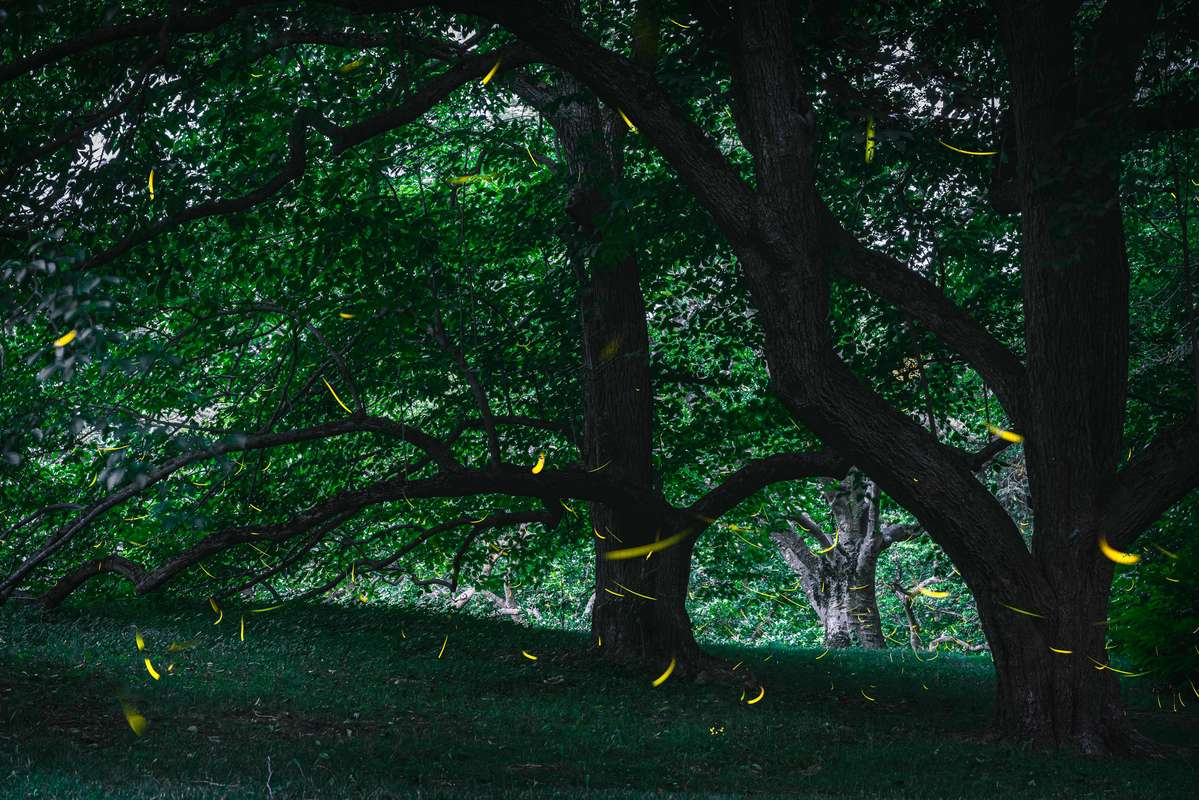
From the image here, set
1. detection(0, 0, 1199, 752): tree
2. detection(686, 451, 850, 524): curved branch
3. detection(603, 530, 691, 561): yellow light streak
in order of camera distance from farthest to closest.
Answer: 1. detection(603, 530, 691, 561): yellow light streak
2. detection(686, 451, 850, 524): curved branch
3. detection(0, 0, 1199, 752): tree

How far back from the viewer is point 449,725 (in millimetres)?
10031

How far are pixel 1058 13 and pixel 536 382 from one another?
766 centimetres

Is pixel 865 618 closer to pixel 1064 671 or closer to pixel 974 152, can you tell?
pixel 1064 671

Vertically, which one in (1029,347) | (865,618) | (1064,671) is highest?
(1029,347)

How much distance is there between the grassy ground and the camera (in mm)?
7871

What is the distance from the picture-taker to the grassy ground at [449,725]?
25.8ft

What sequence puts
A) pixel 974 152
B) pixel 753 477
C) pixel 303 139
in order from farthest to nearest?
pixel 753 477
pixel 974 152
pixel 303 139

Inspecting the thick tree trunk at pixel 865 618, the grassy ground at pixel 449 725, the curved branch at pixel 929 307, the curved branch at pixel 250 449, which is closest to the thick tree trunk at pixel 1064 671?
the grassy ground at pixel 449 725

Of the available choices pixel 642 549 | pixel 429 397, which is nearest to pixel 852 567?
pixel 642 549

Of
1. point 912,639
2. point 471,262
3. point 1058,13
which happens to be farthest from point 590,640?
point 912,639

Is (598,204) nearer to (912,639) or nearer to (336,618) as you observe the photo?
(336,618)

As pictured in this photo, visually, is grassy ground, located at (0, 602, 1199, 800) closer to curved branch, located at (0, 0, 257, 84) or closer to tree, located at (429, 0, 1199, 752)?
tree, located at (429, 0, 1199, 752)

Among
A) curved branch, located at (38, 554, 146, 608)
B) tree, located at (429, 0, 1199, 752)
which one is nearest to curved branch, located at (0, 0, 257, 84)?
tree, located at (429, 0, 1199, 752)

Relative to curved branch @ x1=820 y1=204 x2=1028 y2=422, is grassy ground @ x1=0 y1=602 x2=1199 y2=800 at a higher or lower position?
lower
